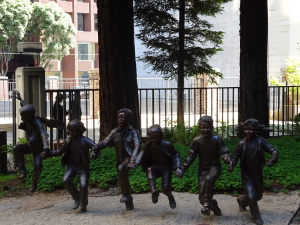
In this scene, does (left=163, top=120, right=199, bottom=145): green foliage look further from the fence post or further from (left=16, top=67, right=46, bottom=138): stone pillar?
the fence post

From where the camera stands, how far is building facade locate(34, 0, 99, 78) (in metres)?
56.0

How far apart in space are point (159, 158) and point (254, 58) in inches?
246

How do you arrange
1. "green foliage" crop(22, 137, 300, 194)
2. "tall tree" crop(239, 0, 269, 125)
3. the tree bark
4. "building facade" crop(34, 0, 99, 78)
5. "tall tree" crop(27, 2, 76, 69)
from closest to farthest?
"green foliage" crop(22, 137, 300, 194) → "tall tree" crop(239, 0, 269, 125) → the tree bark → "tall tree" crop(27, 2, 76, 69) → "building facade" crop(34, 0, 99, 78)

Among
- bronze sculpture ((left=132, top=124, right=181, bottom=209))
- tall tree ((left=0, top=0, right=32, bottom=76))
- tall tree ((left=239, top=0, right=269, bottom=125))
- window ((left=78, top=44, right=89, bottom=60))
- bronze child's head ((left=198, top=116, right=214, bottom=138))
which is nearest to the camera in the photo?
bronze child's head ((left=198, top=116, right=214, bottom=138))

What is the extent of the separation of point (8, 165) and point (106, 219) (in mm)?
5107

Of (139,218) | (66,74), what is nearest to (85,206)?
(139,218)

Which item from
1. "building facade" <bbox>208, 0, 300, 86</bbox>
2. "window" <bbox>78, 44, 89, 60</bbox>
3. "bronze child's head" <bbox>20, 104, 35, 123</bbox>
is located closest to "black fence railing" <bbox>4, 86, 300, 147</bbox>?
"bronze child's head" <bbox>20, 104, 35, 123</bbox>

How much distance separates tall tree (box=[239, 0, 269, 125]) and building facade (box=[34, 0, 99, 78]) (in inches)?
1775

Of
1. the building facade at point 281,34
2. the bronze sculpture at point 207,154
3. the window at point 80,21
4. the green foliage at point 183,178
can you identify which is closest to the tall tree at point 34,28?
the window at point 80,21

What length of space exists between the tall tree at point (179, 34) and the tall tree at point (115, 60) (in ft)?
17.3

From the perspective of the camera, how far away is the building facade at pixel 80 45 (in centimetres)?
5600

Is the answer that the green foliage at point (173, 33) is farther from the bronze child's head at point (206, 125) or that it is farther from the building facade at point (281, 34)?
the building facade at point (281, 34)

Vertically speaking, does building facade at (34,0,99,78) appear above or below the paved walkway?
above

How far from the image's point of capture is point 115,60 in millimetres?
10094
